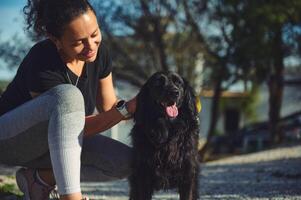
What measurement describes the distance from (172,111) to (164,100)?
0.40 feet

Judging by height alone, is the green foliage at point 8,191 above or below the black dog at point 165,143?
below

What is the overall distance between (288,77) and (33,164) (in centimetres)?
1703

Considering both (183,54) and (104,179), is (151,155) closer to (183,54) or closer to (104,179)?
(104,179)

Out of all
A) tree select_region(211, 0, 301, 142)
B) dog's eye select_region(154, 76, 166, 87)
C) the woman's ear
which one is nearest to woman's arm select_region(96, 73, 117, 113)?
dog's eye select_region(154, 76, 166, 87)

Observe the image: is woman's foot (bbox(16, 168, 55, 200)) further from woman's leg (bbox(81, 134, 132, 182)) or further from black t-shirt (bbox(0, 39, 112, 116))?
black t-shirt (bbox(0, 39, 112, 116))

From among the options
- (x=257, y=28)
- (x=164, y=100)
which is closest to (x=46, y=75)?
(x=164, y=100)

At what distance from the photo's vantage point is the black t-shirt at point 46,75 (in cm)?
299

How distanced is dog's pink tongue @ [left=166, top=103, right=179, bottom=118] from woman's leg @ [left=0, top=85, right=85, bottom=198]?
2.62 ft

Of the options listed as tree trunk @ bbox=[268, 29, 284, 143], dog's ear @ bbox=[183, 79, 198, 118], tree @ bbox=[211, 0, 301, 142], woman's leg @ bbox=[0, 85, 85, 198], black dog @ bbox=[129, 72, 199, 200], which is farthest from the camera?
tree trunk @ bbox=[268, 29, 284, 143]

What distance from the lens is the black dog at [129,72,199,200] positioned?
11.1ft

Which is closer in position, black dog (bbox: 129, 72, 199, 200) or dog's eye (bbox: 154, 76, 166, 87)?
black dog (bbox: 129, 72, 199, 200)

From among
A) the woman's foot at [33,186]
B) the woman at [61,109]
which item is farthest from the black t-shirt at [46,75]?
the woman's foot at [33,186]

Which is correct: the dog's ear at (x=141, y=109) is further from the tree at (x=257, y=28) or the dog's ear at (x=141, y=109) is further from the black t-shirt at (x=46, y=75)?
the tree at (x=257, y=28)

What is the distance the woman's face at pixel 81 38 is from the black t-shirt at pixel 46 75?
120 mm
